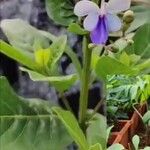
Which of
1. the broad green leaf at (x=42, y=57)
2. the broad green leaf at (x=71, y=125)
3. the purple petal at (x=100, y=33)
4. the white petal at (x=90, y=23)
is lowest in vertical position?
the broad green leaf at (x=71, y=125)

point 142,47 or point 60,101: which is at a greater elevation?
point 142,47

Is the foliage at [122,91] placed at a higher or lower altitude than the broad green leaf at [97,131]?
higher

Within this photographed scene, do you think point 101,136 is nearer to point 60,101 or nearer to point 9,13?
point 60,101

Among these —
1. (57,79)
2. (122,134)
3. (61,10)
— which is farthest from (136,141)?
(61,10)

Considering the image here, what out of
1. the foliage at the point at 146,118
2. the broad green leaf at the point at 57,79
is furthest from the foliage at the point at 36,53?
the foliage at the point at 146,118

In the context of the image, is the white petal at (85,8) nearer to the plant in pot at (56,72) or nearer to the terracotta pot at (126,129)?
the plant in pot at (56,72)

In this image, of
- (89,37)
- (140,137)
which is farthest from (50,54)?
(140,137)
